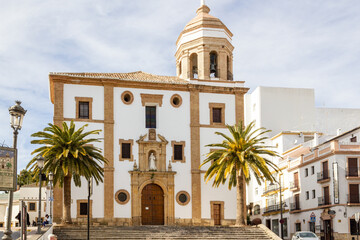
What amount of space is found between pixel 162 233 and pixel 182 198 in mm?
6281

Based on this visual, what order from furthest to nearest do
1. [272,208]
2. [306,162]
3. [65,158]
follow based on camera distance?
[272,208]
[306,162]
[65,158]

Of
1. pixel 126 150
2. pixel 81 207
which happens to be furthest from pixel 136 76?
pixel 81 207

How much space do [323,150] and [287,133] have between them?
493 inches

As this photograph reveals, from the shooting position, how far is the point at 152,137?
41969 mm

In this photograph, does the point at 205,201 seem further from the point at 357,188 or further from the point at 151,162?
the point at 357,188

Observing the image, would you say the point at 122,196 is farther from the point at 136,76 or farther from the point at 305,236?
the point at 305,236

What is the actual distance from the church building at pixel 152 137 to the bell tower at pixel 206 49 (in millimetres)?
206

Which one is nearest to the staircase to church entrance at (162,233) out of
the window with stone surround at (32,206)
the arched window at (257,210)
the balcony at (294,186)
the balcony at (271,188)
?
the balcony at (294,186)

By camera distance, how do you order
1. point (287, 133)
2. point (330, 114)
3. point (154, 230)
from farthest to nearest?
point (330, 114), point (287, 133), point (154, 230)

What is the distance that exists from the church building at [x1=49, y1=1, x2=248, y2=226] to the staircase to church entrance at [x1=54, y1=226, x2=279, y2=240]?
3957 mm

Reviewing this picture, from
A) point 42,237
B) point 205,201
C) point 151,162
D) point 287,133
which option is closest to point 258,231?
point 205,201

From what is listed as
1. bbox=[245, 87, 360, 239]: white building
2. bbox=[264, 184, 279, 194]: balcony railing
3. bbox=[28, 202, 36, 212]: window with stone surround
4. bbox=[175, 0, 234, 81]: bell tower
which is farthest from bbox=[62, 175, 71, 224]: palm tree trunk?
bbox=[28, 202, 36, 212]: window with stone surround

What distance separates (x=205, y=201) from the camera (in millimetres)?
41781

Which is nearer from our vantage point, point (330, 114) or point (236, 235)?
point (236, 235)
